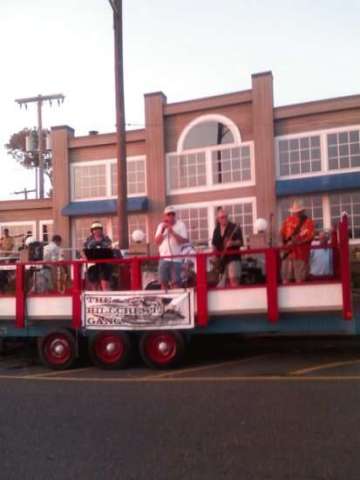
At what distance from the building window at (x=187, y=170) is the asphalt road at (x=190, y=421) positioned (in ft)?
38.6

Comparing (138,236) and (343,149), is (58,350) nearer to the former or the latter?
(138,236)

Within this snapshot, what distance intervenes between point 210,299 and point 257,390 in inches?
58.1

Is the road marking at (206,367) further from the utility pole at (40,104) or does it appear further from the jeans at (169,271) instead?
the utility pole at (40,104)

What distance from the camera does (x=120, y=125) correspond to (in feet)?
39.4

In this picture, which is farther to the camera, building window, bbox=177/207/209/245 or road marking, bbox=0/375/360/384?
building window, bbox=177/207/209/245

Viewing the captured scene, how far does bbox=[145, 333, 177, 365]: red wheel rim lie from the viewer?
7738mm

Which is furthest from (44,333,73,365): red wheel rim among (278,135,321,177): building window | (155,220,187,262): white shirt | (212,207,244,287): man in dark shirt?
(278,135,321,177): building window

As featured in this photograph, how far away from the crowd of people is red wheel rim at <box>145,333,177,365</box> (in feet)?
2.22

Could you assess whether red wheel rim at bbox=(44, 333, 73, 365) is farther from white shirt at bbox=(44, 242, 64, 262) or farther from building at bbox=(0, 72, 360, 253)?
building at bbox=(0, 72, 360, 253)

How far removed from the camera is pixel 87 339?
8.23 m

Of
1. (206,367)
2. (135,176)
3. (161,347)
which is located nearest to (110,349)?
(161,347)

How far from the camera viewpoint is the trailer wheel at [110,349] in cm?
788

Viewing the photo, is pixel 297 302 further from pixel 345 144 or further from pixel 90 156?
pixel 90 156

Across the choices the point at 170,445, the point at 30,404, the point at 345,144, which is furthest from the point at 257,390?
the point at 345,144
